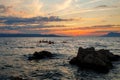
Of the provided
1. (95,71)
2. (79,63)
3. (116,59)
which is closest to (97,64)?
(95,71)

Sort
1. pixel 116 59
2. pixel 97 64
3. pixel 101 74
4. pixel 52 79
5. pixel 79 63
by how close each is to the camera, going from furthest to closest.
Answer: pixel 116 59
pixel 79 63
pixel 97 64
pixel 101 74
pixel 52 79

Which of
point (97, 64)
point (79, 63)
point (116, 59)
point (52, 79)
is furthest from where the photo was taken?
point (116, 59)

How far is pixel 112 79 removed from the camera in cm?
2884

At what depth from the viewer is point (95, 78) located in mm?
29359

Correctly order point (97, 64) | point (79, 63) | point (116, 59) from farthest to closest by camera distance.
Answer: point (116, 59) < point (79, 63) < point (97, 64)

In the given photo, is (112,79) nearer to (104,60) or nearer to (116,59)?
(104,60)

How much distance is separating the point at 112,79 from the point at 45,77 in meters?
8.63

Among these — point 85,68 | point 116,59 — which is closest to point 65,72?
point 85,68

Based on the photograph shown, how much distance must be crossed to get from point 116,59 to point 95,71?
14.6m

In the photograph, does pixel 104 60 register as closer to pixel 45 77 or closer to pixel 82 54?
pixel 82 54

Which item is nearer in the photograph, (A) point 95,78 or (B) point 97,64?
(A) point 95,78

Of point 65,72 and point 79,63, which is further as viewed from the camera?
point 79,63

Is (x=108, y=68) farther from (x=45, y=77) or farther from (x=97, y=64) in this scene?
(x=45, y=77)

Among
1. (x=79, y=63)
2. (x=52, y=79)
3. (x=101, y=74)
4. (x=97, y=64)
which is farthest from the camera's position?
(x=79, y=63)
